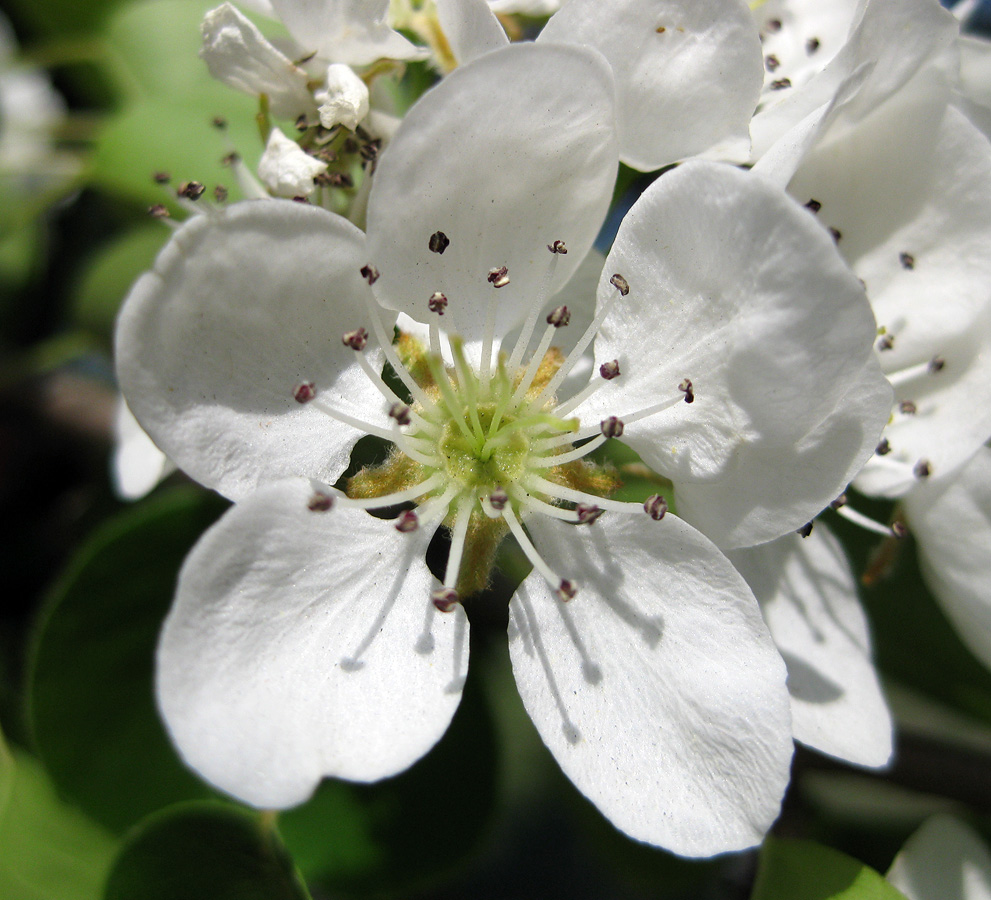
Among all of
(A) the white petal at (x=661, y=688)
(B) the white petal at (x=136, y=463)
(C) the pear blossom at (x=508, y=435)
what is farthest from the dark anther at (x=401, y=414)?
(B) the white petal at (x=136, y=463)

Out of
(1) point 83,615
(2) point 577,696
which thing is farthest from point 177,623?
(1) point 83,615

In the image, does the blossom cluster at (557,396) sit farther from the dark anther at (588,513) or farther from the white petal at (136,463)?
the white petal at (136,463)

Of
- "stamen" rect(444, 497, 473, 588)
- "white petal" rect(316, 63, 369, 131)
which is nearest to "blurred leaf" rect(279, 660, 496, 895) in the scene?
"stamen" rect(444, 497, 473, 588)

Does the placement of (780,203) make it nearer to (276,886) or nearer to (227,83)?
(227,83)

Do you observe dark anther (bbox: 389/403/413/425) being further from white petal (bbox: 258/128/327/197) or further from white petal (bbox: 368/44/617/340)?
white petal (bbox: 258/128/327/197)

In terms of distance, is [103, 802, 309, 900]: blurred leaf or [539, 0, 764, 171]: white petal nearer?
[539, 0, 764, 171]: white petal
